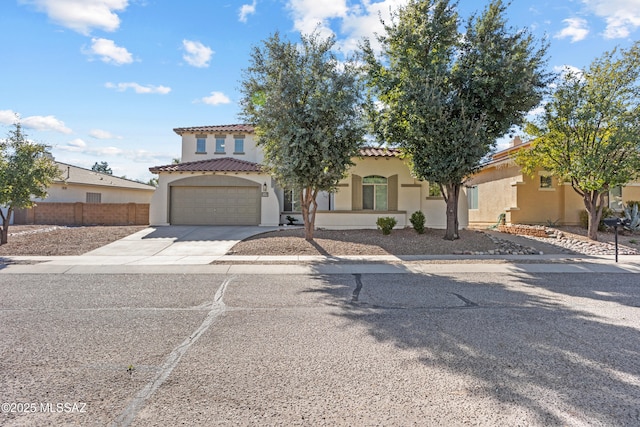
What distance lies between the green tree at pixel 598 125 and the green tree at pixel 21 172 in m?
20.9

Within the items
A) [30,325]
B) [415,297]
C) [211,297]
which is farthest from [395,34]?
[30,325]

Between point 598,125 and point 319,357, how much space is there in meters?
16.5

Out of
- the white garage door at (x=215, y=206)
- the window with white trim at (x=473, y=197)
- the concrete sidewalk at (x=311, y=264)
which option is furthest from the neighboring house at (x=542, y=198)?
the white garage door at (x=215, y=206)

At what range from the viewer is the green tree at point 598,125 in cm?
1446

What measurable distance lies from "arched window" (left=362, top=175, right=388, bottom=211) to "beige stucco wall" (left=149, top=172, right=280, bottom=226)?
198 inches

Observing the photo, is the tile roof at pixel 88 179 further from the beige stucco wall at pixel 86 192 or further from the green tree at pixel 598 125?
the green tree at pixel 598 125

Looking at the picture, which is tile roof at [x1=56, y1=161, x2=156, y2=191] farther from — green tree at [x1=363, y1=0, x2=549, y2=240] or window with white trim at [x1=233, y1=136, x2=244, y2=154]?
green tree at [x1=363, y1=0, x2=549, y2=240]

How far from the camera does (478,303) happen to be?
260 inches

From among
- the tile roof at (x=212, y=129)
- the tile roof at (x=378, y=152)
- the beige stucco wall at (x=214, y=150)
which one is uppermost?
the tile roof at (x=212, y=129)

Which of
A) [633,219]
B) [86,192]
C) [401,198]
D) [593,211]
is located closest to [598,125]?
[593,211]

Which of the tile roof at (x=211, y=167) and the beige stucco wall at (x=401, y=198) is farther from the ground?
the tile roof at (x=211, y=167)

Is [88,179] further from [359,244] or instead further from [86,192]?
[359,244]

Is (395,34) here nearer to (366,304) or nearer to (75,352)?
(366,304)

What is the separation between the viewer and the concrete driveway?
13.3 meters
